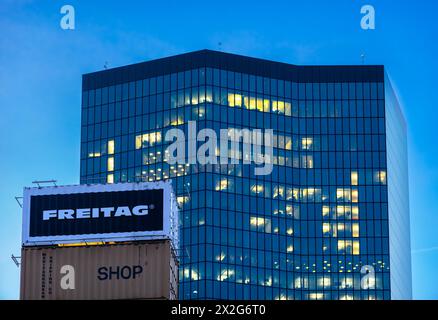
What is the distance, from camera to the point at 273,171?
189375 mm

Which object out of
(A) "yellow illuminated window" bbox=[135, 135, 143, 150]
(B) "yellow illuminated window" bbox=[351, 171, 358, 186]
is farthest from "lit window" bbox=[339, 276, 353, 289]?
(A) "yellow illuminated window" bbox=[135, 135, 143, 150]

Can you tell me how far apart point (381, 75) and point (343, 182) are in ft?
75.7

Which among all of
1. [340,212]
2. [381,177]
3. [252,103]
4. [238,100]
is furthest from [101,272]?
[381,177]

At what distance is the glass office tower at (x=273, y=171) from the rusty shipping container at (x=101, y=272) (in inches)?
3412

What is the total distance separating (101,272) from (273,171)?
335ft

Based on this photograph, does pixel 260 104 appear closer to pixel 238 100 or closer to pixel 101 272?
pixel 238 100

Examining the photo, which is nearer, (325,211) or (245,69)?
(325,211)

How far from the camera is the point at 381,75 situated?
650 ft

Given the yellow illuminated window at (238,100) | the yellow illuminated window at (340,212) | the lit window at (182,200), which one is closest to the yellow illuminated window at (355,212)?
the yellow illuminated window at (340,212)

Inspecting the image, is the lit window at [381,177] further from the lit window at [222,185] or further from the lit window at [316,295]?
the lit window at [222,185]

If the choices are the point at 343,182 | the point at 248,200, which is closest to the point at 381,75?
the point at 343,182

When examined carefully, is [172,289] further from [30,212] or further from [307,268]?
[307,268]

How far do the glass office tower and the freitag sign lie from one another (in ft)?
273

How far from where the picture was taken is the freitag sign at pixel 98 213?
92.3 m
